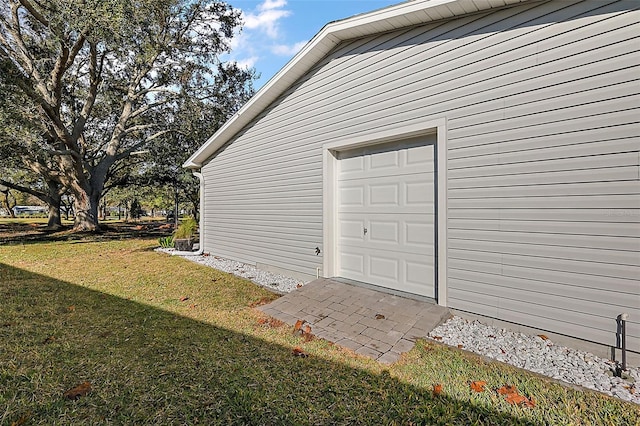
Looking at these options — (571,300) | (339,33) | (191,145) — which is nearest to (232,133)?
A: (339,33)

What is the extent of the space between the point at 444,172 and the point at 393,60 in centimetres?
179

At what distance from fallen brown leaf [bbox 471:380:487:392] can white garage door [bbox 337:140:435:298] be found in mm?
1636

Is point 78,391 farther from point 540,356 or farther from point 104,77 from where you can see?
point 104,77

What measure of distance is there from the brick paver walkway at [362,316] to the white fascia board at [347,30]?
3.52 m

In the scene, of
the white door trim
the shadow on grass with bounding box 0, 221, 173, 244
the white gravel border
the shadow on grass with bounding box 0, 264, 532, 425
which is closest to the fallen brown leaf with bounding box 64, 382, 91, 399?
the shadow on grass with bounding box 0, 264, 532, 425

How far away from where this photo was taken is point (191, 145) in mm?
15656

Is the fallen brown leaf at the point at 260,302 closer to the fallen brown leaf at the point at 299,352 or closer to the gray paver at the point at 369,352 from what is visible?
the fallen brown leaf at the point at 299,352

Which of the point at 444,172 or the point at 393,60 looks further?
the point at 393,60

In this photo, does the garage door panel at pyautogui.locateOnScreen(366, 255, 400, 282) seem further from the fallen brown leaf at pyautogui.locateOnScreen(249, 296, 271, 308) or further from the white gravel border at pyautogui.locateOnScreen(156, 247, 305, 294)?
the fallen brown leaf at pyautogui.locateOnScreen(249, 296, 271, 308)

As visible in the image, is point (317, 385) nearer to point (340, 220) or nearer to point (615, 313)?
point (615, 313)

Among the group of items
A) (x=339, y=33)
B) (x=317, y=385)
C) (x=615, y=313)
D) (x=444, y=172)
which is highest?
(x=339, y=33)

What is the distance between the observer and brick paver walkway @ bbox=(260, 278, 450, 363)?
125 inches

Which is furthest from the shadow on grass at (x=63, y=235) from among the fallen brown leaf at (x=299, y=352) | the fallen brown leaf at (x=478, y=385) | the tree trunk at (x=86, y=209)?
the fallen brown leaf at (x=478, y=385)

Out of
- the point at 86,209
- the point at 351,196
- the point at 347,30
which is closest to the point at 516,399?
the point at 351,196
